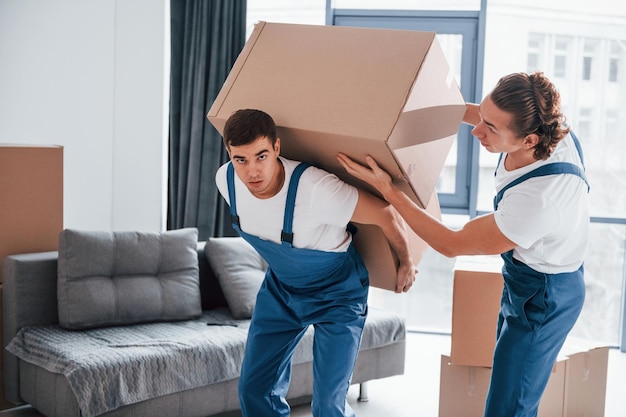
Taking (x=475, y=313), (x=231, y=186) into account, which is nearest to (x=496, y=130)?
(x=231, y=186)

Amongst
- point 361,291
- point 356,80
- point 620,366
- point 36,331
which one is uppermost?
point 356,80

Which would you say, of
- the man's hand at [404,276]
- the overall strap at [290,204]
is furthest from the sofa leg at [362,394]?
the overall strap at [290,204]

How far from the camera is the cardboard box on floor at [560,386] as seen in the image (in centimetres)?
313

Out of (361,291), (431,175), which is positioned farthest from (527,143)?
(361,291)

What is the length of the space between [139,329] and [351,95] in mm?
1748

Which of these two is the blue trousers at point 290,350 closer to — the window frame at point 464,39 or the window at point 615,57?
the window frame at point 464,39

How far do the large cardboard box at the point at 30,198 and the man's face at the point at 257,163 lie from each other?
1.53 m

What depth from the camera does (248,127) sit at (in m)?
2.03

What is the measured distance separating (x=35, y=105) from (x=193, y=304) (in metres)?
1.54

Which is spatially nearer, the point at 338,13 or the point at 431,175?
the point at 431,175

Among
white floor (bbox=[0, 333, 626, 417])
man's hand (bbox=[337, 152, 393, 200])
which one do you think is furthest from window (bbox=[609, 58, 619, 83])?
man's hand (bbox=[337, 152, 393, 200])

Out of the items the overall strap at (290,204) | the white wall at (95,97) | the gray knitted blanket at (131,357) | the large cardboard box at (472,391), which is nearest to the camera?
the overall strap at (290,204)

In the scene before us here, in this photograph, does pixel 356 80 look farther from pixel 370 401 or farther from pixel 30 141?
pixel 30 141

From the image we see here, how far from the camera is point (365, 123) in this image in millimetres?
1979
